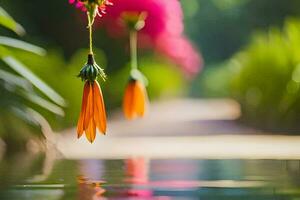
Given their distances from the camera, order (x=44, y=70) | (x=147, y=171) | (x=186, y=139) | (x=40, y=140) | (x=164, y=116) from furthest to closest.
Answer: (x=164, y=116) < (x=186, y=139) < (x=44, y=70) < (x=40, y=140) < (x=147, y=171)

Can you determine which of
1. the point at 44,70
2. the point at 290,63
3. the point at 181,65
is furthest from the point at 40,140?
the point at 181,65

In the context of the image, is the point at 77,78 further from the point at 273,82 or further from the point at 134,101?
the point at 134,101

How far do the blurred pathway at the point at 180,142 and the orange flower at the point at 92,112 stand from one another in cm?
230

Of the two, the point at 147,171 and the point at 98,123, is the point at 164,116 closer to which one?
the point at 147,171

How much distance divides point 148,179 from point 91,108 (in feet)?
3.35

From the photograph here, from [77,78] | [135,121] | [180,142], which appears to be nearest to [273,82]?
[135,121]

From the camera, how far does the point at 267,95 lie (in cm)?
832

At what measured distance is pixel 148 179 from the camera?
141 inches

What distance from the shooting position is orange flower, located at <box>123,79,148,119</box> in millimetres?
3559

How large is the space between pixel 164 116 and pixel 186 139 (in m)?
3.28

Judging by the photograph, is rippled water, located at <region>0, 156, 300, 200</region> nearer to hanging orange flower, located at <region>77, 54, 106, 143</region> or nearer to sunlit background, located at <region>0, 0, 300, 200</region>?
sunlit background, located at <region>0, 0, 300, 200</region>

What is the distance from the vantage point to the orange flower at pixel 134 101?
356cm

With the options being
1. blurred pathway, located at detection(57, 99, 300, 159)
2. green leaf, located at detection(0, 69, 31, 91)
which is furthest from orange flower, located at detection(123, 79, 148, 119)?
blurred pathway, located at detection(57, 99, 300, 159)

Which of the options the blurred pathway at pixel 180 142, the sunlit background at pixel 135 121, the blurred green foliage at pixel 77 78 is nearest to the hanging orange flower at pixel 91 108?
the sunlit background at pixel 135 121
